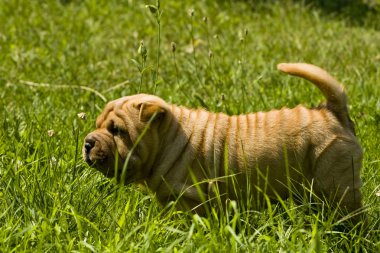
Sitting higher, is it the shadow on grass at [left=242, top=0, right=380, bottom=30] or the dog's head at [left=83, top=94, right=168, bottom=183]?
the dog's head at [left=83, top=94, right=168, bottom=183]

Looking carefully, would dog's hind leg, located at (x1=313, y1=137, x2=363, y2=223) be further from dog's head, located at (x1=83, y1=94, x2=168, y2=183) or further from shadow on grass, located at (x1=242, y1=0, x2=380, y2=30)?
shadow on grass, located at (x1=242, y1=0, x2=380, y2=30)

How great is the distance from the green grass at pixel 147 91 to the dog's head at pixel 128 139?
0.11 metres

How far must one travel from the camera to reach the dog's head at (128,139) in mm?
4090

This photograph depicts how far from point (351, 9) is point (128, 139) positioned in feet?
26.1

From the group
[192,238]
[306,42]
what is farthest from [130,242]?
[306,42]

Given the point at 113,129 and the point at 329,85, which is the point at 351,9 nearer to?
the point at 329,85

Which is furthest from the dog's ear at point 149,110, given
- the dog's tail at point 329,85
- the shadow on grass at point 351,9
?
the shadow on grass at point 351,9

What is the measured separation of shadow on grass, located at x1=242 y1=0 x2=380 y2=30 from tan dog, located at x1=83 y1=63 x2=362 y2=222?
6440mm

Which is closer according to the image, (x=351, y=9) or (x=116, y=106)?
(x=116, y=106)

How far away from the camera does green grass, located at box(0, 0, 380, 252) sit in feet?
11.6

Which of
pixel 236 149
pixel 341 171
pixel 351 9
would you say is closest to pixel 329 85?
pixel 341 171

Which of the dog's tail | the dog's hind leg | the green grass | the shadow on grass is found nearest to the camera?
the green grass

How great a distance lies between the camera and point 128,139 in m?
4.16

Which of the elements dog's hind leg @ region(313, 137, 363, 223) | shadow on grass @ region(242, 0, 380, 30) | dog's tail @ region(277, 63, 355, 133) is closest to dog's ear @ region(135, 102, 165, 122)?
dog's tail @ region(277, 63, 355, 133)
